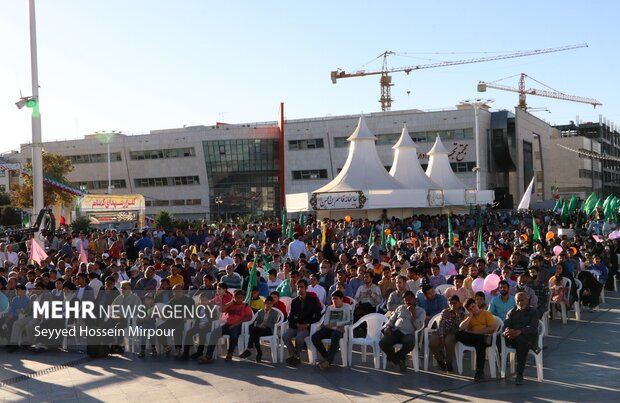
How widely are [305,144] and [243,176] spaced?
657 cm

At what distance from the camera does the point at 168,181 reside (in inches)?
2616

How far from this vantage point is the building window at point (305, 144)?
62.3m

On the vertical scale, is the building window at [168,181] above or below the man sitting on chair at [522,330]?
above

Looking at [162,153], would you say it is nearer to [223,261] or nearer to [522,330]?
[223,261]

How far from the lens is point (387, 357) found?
8.92m

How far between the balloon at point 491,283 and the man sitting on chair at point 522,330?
259cm

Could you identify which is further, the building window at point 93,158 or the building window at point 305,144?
the building window at point 93,158

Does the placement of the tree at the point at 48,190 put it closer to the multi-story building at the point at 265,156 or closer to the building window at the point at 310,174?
the multi-story building at the point at 265,156

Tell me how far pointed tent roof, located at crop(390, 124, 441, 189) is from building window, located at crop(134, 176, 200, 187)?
3039 centimetres

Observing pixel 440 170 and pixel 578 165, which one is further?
pixel 578 165

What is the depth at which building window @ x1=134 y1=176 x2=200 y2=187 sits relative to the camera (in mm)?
65625

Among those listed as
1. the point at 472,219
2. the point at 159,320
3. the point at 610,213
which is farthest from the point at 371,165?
the point at 159,320

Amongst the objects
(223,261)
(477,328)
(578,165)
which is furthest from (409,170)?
(578,165)

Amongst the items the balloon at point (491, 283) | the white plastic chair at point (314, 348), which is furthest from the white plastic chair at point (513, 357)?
the balloon at point (491, 283)
